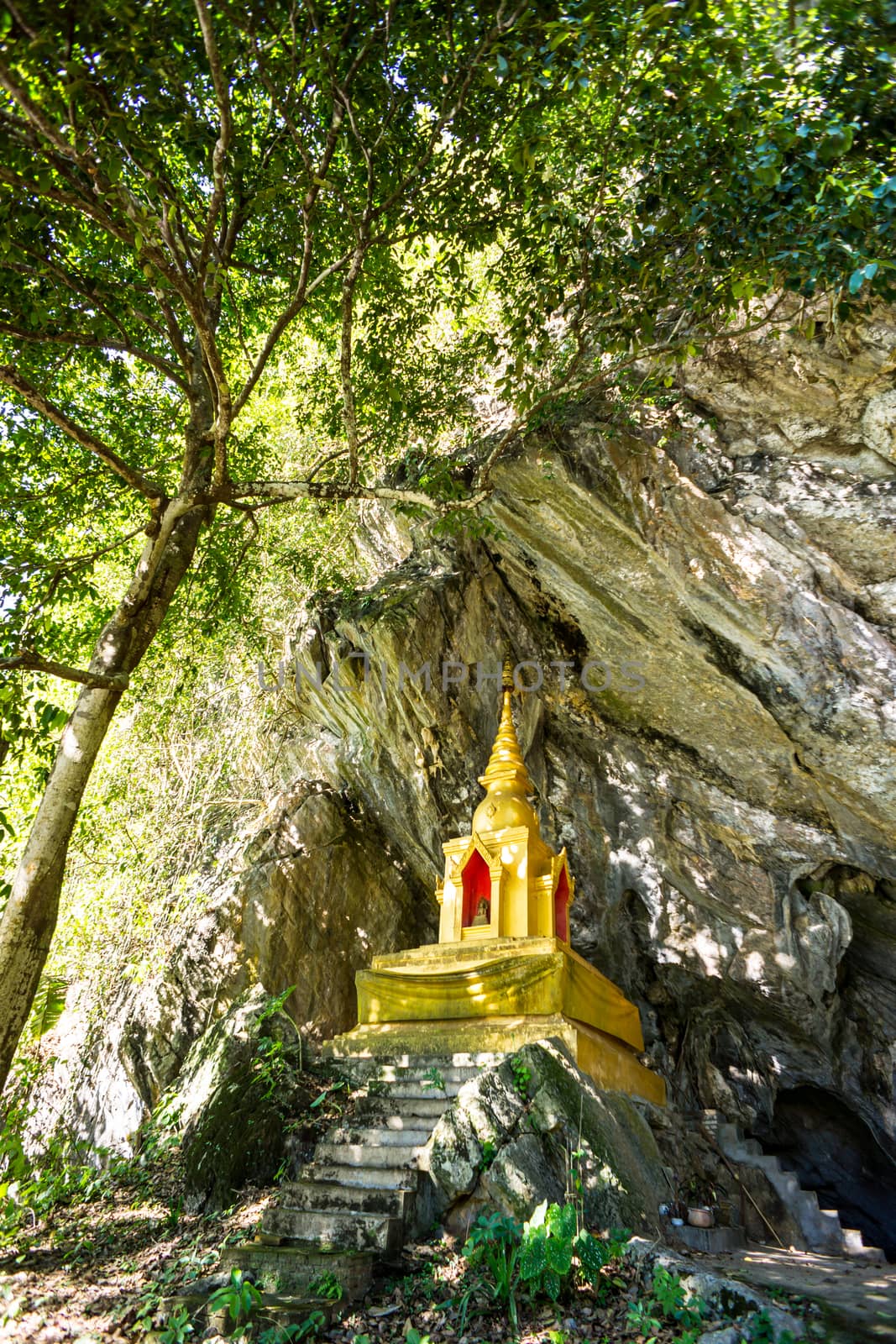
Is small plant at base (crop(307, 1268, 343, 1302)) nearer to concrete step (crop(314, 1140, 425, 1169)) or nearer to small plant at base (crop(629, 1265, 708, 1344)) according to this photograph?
concrete step (crop(314, 1140, 425, 1169))

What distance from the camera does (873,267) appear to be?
4.19m

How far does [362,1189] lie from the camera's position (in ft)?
15.6

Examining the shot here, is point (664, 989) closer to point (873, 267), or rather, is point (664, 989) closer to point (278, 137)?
point (873, 267)

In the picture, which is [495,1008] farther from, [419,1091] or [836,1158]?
[836,1158]

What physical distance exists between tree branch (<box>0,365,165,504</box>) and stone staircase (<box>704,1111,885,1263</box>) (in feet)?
25.9

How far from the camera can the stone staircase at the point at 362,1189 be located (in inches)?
159

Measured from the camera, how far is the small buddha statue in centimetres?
858

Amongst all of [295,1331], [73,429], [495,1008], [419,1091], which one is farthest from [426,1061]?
[73,429]

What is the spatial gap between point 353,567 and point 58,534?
4204 mm

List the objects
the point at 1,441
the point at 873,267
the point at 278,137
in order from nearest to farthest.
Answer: the point at 873,267, the point at 278,137, the point at 1,441

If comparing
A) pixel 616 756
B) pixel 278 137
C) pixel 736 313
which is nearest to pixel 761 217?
pixel 736 313

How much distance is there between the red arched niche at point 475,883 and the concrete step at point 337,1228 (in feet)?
13.2

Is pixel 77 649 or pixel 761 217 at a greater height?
pixel 761 217

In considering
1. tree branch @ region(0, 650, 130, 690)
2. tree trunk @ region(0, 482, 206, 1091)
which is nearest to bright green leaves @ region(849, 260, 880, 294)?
tree trunk @ region(0, 482, 206, 1091)
